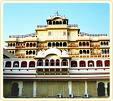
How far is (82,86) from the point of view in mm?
15930

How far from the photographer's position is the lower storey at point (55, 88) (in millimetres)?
15672

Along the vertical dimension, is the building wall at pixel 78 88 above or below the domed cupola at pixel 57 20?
below

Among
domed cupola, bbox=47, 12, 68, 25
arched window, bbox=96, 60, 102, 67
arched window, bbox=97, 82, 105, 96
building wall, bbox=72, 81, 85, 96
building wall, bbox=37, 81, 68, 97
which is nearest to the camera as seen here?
building wall, bbox=37, 81, 68, 97

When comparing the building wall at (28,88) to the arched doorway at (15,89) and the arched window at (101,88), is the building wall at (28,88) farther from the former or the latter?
the arched window at (101,88)

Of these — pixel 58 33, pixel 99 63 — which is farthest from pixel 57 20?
pixel 99 63

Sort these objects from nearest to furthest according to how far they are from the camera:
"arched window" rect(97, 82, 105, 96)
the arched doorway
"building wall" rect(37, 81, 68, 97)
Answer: "building wall" rect(37, 81, 68, 97)
"arched window" rect(97, 82, 105, 96)
the arched doorway

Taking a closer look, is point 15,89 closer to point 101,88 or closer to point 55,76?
point 55,76

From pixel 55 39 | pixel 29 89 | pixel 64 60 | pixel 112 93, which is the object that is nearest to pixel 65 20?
pixel 55 39

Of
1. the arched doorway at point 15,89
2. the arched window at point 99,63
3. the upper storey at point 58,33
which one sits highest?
the upper storey at point 58,33

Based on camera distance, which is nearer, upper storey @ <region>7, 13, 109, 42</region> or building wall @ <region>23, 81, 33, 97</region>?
building wall @ <region>23, 81, 33, 97</region>

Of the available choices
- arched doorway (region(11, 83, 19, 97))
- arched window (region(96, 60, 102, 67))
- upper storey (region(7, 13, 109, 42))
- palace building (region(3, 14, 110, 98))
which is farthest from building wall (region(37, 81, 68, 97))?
upper storey (region(7, 13, 109, 42))

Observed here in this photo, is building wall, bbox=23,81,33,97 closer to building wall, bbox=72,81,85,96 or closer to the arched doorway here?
the arched doorway

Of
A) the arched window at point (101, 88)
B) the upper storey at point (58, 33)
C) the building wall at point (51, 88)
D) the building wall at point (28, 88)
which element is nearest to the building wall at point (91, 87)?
the arched window at point (101, 88)

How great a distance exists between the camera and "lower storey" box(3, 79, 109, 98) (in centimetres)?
1567
